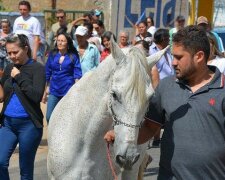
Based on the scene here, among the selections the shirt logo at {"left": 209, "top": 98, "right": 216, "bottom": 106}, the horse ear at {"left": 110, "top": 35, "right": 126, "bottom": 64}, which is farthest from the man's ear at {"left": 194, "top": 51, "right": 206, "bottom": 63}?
the horse ear at {"left": 110, "top": 35, "right": 126, "bottom": 64}

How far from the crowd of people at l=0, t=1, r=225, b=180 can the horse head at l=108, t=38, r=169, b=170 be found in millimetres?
117

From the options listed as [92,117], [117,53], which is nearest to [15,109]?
[92,117]

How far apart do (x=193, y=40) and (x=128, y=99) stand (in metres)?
0.70

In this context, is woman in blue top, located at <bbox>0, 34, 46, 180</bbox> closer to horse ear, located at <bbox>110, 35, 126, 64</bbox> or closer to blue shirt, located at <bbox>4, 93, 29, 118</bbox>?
blue shirt, located at <bbox>4, 93, 29, 118</bbox>

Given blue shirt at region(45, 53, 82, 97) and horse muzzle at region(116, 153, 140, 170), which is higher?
horse muzzle at region(116, 153, 140, 170)

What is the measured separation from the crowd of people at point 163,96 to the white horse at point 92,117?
29 cm

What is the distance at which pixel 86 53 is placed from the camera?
34.7 ft

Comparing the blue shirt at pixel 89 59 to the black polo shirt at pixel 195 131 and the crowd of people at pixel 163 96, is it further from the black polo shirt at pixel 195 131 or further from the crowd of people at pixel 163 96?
the black polo shirt at pixel 195 131

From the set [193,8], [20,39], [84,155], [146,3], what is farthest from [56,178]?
[193,8]

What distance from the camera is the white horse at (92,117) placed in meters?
4.79

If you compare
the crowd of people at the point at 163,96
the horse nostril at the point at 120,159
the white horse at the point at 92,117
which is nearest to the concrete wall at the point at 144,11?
the crowd of people at the point at 163,96

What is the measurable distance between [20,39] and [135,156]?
2388mm

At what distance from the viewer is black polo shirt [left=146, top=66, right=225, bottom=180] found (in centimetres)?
415

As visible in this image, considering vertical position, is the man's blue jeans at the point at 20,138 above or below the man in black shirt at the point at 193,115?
below
